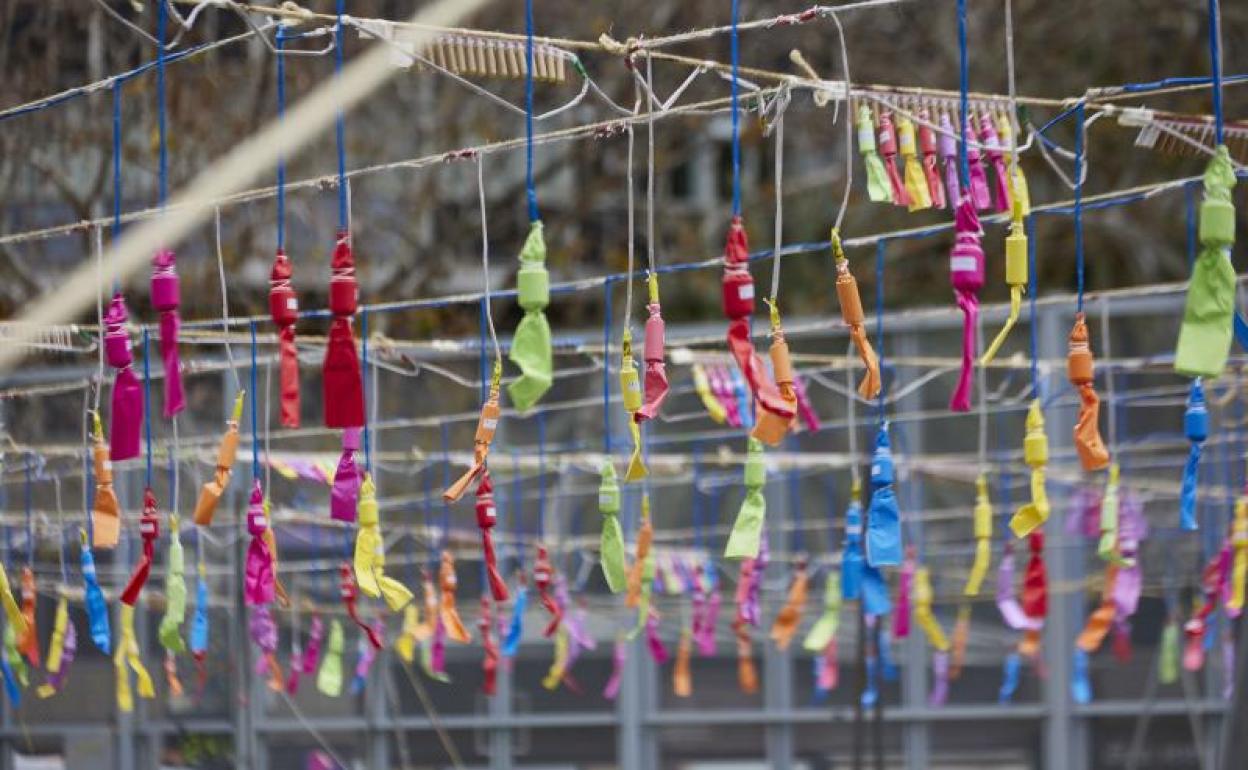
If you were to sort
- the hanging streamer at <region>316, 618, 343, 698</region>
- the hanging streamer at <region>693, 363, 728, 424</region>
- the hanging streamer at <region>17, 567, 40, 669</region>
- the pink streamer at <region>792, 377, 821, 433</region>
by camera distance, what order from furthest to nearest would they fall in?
the hanging streamer at <region>316, 618, 343, 698</region>
the hanging streamer at <region>693, 363, 728, 424</region>
the pink streamer at <region>792, 377, 821, 433</region>
the hanging streamer at <region>17, 567, 40, 669</region>

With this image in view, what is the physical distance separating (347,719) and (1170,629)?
4807 mm

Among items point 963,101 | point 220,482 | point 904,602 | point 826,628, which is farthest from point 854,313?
point 904,602

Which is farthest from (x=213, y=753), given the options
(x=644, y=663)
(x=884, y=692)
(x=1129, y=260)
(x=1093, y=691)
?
(x=1129, y=260)

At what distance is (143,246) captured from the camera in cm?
1301

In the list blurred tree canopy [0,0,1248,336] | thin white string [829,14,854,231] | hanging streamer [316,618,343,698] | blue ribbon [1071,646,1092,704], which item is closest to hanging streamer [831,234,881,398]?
thin white string [829,14,854,231]

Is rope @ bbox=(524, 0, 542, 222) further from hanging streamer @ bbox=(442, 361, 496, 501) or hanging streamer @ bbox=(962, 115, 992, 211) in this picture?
hanging streamer @ bbox=(962, 115, 992, 211)

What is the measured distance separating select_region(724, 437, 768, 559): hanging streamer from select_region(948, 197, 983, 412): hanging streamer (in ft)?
1.73

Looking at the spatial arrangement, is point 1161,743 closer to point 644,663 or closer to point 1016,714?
point 1016,714

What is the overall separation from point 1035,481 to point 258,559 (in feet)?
6.75

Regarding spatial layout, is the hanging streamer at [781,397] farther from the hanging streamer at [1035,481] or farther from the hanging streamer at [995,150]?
the hanging streamer at [995,150]

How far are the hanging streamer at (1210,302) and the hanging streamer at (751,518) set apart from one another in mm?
1310

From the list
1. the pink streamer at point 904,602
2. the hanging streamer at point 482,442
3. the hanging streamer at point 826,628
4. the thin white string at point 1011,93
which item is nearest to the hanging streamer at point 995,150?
the thin white string at point 1011,93

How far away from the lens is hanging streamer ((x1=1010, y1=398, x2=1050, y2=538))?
5.88m

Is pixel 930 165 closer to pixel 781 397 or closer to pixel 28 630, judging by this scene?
pixel 781 397
